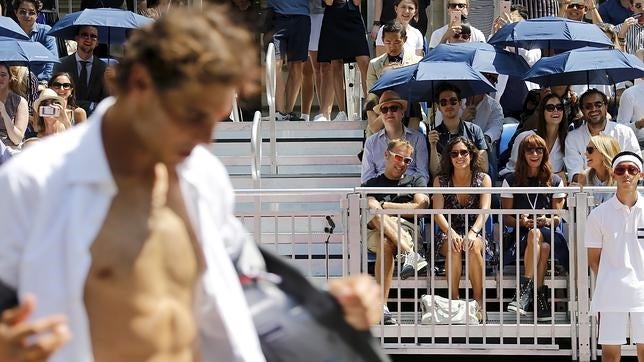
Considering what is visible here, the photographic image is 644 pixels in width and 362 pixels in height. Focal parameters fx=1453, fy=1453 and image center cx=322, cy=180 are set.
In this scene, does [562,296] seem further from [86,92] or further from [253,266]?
[253,266]

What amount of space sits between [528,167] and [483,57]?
67.2 inches

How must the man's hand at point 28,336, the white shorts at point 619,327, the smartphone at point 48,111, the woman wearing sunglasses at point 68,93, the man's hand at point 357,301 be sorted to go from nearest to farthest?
the man's hand at point 28,336 < the man's hand at point 357,301 < the white shorts at point 619,327 < the smartphone at point 48,111 < the woman wearing sunglasses at point 68,93

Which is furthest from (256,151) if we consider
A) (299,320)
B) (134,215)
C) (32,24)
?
(134,215)

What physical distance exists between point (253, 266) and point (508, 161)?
298 inches

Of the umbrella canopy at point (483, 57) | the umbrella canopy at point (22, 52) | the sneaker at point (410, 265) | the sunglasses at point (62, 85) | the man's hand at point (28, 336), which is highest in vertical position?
the umbrella canopy at point (22, 52)

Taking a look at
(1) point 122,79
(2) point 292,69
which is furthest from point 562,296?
(1) point 122,79

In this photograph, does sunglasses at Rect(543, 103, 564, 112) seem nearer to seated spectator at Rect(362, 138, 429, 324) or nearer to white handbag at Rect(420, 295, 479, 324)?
seated spectator at Rect(362, 138, 429, 324)

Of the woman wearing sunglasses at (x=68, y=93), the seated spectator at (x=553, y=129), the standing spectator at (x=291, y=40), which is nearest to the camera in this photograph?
the seated spectator at (x=553, y=129)

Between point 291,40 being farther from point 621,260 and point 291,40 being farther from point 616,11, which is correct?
point 621,260

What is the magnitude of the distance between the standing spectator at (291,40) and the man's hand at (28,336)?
10425 millimetres

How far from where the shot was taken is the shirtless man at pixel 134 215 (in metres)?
3.47

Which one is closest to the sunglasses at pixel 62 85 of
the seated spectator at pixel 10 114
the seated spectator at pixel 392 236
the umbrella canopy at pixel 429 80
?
the seated spectator at pixel 10 114

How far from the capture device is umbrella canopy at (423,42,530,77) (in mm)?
12016

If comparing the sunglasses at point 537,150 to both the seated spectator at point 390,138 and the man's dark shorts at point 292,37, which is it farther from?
the man's dark shorts at point 292,37
